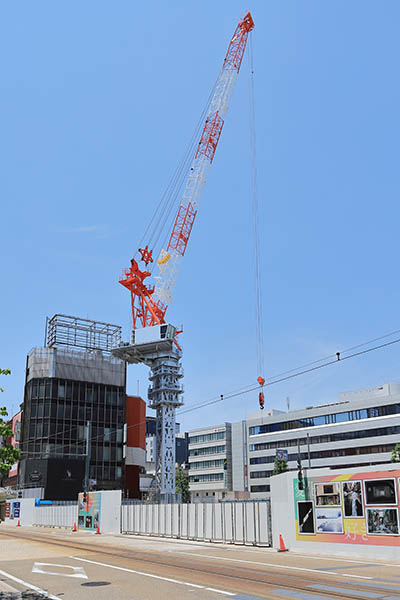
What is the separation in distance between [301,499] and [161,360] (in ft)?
215

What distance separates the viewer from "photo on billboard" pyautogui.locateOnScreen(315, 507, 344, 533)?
26.7m

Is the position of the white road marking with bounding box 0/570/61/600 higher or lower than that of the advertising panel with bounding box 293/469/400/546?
lower

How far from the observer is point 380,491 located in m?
24.9

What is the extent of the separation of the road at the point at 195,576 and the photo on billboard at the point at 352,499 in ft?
7.49

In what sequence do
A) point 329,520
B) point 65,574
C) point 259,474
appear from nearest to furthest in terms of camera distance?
point 65,574 < point 329,520 < point 259,474

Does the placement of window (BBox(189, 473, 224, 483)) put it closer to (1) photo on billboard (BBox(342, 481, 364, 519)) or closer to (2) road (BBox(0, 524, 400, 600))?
(2) road (BBox(0, 524, 400, 600))

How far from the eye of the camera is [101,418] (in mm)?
109625

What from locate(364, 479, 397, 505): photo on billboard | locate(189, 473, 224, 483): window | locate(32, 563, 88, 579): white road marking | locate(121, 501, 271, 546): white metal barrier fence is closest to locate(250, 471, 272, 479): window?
locate(189, 473, 224, 483): window

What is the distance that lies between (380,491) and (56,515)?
56.0 metres

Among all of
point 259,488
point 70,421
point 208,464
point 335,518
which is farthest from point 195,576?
point 208,464

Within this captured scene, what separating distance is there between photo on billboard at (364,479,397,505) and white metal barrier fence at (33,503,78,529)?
43.3 m

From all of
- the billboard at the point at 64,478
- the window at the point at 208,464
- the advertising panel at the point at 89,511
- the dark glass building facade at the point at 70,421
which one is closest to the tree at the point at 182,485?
the window at the point at 208,464

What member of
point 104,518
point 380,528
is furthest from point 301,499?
point 104,518

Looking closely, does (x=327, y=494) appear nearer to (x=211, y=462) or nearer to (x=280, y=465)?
(x=280, y=465)
